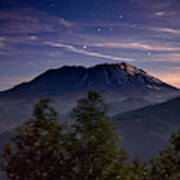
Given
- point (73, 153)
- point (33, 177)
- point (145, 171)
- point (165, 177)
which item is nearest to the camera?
point (33, 177)

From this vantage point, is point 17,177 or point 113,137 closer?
point 17,177

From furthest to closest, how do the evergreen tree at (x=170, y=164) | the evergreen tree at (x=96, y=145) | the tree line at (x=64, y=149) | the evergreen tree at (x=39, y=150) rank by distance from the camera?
1. the evergreen tree at (x=170, y=164)
2. the evergreen tree at (x=96, y=145)
3. the tree line at (x=64, y=149)
4. the evergreen tree at (x=39, y=150)

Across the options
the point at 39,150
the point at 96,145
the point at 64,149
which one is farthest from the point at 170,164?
the point at 39,150

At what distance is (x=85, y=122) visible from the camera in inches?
843

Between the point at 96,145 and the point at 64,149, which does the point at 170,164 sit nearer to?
the point at 96,145

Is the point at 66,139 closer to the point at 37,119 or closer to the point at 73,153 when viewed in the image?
the point at 73,153

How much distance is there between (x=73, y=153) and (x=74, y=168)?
1671 mm

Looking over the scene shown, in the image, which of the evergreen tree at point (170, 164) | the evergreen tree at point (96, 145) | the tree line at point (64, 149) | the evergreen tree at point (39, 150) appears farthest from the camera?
the evergreen tree at point (170, 164)

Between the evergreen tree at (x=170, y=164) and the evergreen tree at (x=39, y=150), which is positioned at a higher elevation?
the evergreen tree at (x=39, y=150)

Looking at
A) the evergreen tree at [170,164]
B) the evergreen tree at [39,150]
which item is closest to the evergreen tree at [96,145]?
the evergreen tree at [39,150]

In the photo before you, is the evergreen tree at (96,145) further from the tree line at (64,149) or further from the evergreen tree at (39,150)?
the evergreen tree at (39,150)

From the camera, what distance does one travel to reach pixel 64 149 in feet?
67.2

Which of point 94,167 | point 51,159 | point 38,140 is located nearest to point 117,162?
point 94,167

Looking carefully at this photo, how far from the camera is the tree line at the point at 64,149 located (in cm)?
1973
